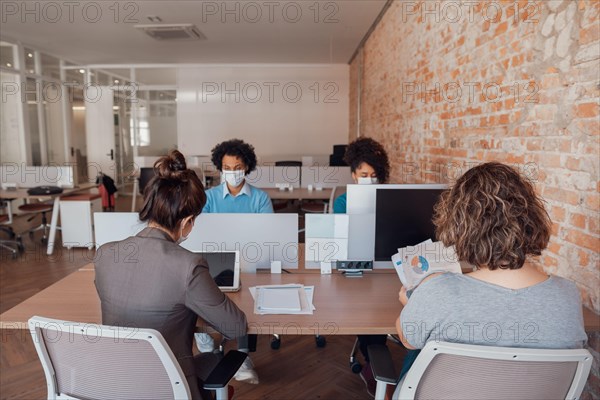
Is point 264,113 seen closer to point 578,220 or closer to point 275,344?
point 275,344

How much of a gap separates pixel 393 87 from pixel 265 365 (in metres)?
3.78

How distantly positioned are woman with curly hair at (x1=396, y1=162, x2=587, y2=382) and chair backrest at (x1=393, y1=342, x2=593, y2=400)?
95mm

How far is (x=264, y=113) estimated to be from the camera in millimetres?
10617

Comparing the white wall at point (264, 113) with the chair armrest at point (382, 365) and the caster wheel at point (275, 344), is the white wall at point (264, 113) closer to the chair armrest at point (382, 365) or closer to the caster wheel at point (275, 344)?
the caster wheel at point (275, 344)

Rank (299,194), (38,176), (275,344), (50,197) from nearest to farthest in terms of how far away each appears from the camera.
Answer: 1. (275,344)
2. (50,197)
3. (299,194)
4. (38,176)

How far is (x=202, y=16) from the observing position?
631 centimetres

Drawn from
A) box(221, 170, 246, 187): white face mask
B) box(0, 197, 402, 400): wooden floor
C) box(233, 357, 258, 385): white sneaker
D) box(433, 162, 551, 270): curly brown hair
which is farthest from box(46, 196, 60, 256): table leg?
box(433, 162, 551, 270): curly brown hair

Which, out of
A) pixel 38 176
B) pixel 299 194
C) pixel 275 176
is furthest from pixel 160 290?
pixel 38 176

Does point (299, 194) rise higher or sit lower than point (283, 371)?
higher

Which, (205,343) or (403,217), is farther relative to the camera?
(205,343)

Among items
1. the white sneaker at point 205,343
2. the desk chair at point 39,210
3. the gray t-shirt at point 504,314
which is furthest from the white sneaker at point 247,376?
the desk chair at point 39,210

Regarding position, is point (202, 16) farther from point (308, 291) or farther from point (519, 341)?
point (519, 341)

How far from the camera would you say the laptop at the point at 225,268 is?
2076 millimetres

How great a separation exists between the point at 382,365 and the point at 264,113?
9.53 meters
